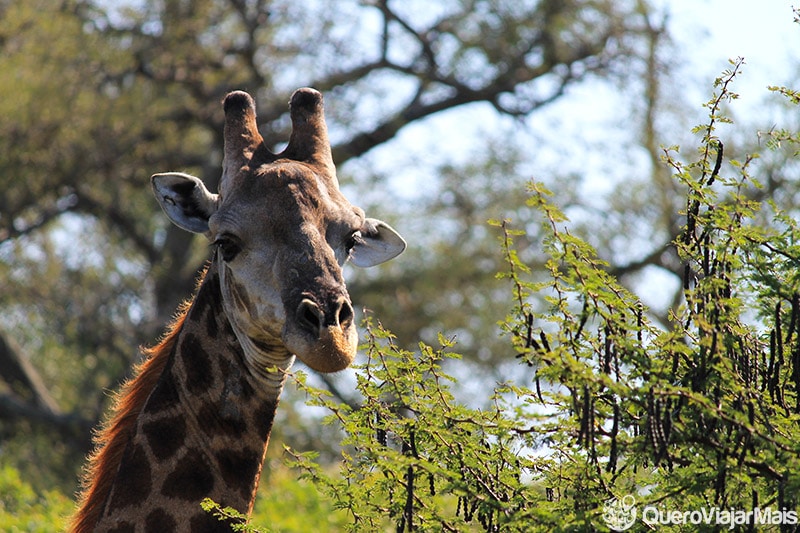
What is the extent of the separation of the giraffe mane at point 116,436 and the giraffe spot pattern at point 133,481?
0.13 metres

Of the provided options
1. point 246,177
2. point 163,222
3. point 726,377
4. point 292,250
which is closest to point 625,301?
point 726,377

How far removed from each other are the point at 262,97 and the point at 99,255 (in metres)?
4.63

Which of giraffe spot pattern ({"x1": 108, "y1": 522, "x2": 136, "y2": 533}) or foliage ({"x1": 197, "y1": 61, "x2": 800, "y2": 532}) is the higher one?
foliage ({"x1": 197, "y1": 61, "x2": 800, "y2": 532})

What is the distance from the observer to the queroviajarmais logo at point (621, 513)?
176 inches

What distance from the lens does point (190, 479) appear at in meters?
5.37

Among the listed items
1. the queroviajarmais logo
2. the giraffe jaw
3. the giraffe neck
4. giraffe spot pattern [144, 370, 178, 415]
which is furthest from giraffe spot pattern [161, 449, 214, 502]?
the queroviajarmais logo

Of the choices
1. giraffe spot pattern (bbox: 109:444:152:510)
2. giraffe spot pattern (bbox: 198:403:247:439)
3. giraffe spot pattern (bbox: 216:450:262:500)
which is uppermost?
giraffe spot pattern (bbox: 198:403:247:439)

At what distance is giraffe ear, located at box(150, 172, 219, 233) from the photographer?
5844 mm

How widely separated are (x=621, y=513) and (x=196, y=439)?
2.03 m

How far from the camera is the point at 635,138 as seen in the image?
20.4m

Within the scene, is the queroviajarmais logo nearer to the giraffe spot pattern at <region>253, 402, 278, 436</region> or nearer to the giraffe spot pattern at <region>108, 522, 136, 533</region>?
the giraffe spot pattern at <region>253, 402, 278, 436</region>

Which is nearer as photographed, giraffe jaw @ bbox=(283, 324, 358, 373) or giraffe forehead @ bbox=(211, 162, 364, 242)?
giraffe jaw @ bbox=(283, 324, 358, 373)

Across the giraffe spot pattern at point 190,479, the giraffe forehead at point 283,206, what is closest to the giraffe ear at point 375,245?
the giraffe forehead at point 283,206

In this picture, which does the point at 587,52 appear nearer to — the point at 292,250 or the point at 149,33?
the point at 149,33
